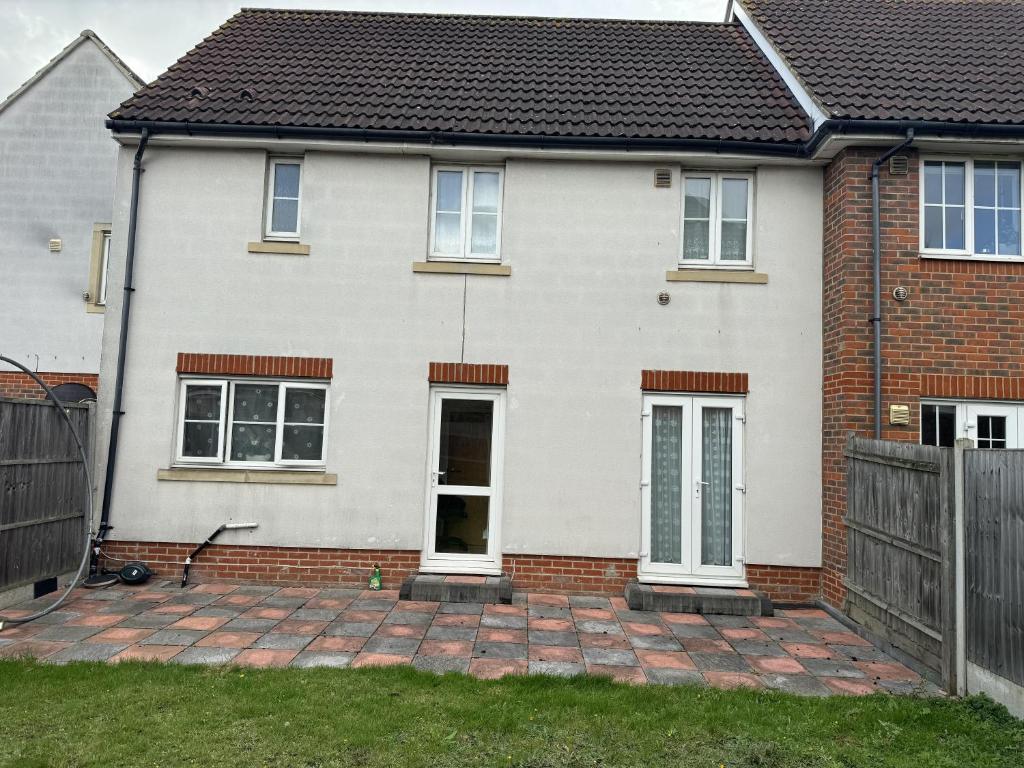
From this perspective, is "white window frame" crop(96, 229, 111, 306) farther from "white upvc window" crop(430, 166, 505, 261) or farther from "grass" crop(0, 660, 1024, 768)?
"grass" crop(0, 660, 1024, 768)

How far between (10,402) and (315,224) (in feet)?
12.4

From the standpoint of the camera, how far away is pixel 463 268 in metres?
7.78

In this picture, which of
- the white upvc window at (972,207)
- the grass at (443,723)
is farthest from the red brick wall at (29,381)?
the white upvc window at (972,207)

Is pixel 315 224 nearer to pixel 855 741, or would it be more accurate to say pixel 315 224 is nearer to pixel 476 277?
pixel 476 277

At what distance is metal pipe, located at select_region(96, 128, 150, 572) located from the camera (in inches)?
297

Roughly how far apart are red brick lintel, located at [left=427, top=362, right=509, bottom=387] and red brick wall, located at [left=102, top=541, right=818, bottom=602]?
6.99 feet

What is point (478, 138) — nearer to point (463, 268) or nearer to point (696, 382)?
point (463, 268)

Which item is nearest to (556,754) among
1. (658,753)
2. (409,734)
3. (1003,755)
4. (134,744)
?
(658,753)

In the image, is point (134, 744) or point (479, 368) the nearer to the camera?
point (134, 744)

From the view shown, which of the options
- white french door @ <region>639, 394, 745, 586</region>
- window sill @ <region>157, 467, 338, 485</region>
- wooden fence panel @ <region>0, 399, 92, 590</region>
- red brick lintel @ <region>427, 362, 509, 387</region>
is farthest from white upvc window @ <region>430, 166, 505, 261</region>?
wooden fence panel @ <region>0, 399, 92, 590</region>

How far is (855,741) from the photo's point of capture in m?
4.12

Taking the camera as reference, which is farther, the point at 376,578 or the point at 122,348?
the point at 122,348

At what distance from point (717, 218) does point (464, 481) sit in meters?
4.59

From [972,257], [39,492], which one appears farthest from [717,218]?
[39,492]
